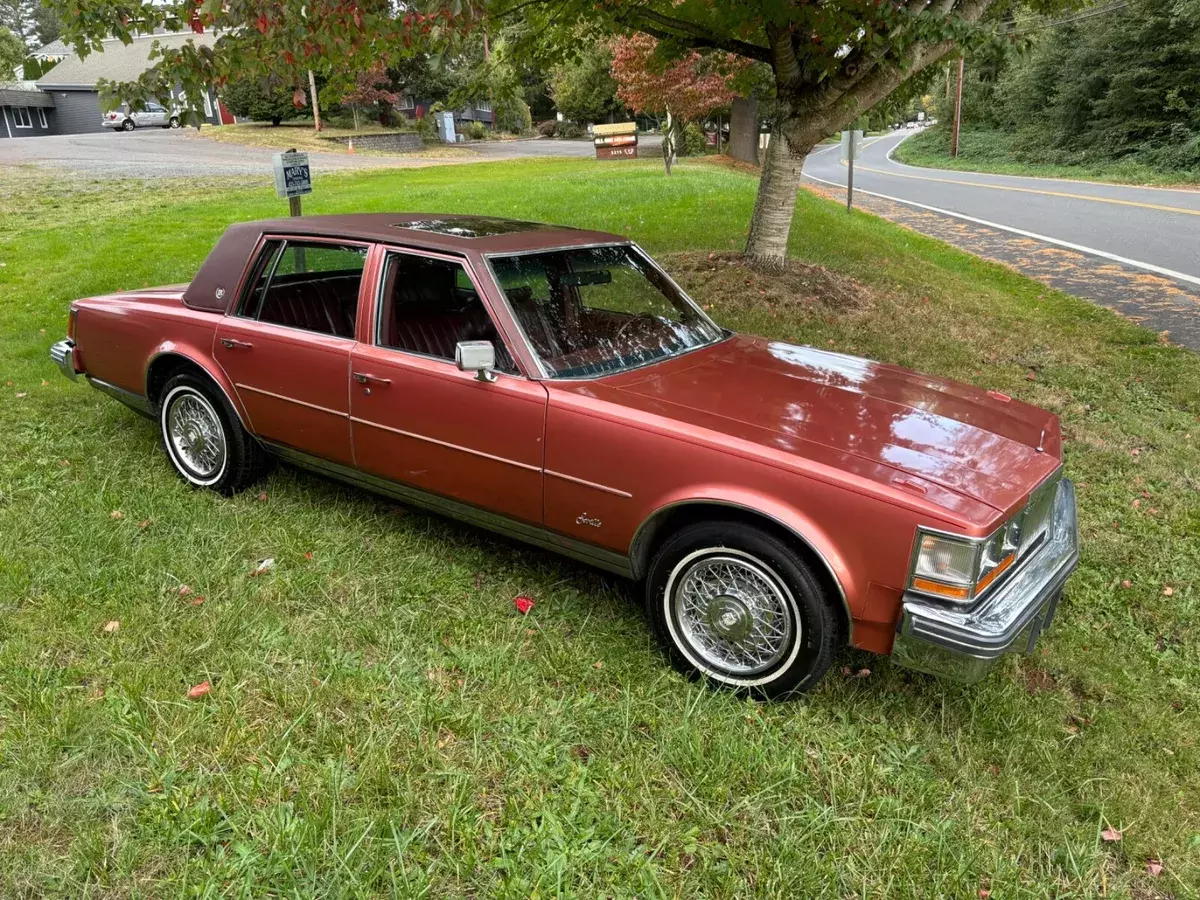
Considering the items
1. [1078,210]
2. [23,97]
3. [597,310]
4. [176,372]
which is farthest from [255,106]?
[597,310]

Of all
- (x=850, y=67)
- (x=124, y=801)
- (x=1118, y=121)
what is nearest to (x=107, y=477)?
(x=124, y=801)

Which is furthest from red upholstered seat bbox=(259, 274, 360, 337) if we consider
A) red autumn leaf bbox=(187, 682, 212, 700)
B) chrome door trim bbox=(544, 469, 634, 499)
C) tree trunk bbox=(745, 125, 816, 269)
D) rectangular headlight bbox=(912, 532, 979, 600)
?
tree trunk bbox=(745, 125, 816, 269)

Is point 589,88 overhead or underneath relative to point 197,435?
overhead

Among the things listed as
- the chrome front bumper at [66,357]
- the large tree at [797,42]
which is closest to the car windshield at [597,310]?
the chrome front bumper at [66,357]

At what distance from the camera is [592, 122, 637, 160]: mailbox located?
32812 millimetres

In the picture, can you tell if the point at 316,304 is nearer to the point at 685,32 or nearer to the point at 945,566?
the point at 945,566

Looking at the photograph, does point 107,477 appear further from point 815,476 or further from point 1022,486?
point 1022,486

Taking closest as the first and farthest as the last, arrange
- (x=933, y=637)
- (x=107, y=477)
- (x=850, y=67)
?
(x=933, y=637)
(x=107, y=477)
(x=850, y=67)

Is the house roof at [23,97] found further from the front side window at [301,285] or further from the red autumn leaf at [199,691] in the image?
the red autumn leaf at [199,691]

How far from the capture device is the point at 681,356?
3895 mm

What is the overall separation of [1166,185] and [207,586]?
92.9ft

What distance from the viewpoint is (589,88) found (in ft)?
152

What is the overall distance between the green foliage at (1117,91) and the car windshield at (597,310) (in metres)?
24.7

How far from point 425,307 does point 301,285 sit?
0.90m
